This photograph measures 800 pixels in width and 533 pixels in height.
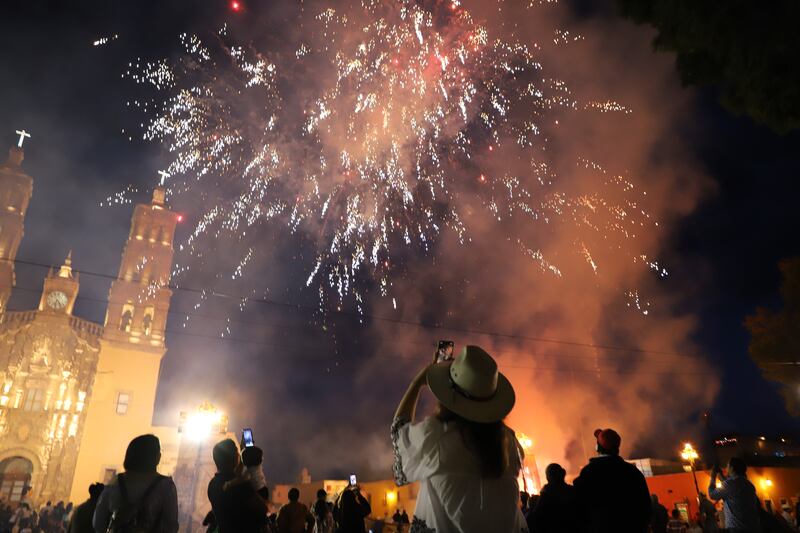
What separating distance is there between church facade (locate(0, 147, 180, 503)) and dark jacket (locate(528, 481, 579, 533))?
3318 centimetres

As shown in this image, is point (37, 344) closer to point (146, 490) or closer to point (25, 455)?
point (25, 455)

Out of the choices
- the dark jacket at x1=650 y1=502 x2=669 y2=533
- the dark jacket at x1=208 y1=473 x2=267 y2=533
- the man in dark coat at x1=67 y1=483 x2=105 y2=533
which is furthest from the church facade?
the dark jacket at x1=650 y1=502 x2=669 y2=533

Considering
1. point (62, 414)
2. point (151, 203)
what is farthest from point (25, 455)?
point (151, 203)

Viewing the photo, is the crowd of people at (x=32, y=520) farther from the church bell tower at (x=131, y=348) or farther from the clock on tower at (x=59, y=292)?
the clock on tower at (x=59, y=292)

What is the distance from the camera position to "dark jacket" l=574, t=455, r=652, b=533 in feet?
10.9

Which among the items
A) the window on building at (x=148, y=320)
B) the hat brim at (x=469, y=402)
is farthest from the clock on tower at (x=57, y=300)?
the hat brim at (x=469, y=402)

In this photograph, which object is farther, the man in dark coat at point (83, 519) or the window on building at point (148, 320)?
the window on building at point (148, 320)

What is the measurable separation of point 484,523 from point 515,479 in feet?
1.17

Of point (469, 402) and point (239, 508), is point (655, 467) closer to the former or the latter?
point (239, 508)

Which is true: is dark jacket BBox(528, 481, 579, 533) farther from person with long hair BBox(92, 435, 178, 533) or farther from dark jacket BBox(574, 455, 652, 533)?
person with long hair BBox(92, 435, 178, 533)

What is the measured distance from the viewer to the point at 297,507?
5738 millimetres

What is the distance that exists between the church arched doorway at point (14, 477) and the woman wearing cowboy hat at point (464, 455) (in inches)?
1441

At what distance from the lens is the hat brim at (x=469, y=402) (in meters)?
2.37

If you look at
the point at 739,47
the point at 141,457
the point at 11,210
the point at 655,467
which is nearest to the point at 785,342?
the point at 655,467
